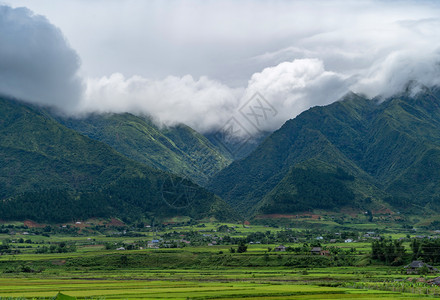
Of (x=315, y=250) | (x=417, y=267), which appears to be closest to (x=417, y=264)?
(x=417, y=267)

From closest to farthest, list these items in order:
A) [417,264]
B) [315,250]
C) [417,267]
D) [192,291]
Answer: [192,291] → [417,267] → [417,264] → [315,250]

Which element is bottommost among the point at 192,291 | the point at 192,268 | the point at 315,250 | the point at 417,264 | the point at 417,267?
the point at 192,268

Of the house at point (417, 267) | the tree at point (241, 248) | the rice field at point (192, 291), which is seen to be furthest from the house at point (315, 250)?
the rice field at point (192, 291)

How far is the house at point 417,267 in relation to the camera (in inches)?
3917

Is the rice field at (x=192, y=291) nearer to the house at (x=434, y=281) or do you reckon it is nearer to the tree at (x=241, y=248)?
the house at (x=434, y=281)

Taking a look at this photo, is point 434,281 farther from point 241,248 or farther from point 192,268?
point 241,248

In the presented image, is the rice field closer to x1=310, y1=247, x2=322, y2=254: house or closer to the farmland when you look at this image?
the farmland

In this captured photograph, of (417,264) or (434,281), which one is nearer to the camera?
(434,281)

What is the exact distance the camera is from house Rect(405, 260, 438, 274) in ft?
326

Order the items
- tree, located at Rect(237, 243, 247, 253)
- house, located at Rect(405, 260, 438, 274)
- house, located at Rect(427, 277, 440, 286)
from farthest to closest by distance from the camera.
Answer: tree, located at Rect(237, 243, 247, 253)
house, located at Rect(405, 260, 438, 274)
house, located at Rect(427, 277, 440, 286)

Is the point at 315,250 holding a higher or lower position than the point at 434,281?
higher

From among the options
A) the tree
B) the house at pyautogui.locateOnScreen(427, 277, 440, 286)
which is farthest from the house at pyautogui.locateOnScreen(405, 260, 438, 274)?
the tree

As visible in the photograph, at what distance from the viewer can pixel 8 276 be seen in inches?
4131

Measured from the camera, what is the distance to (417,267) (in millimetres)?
101562
